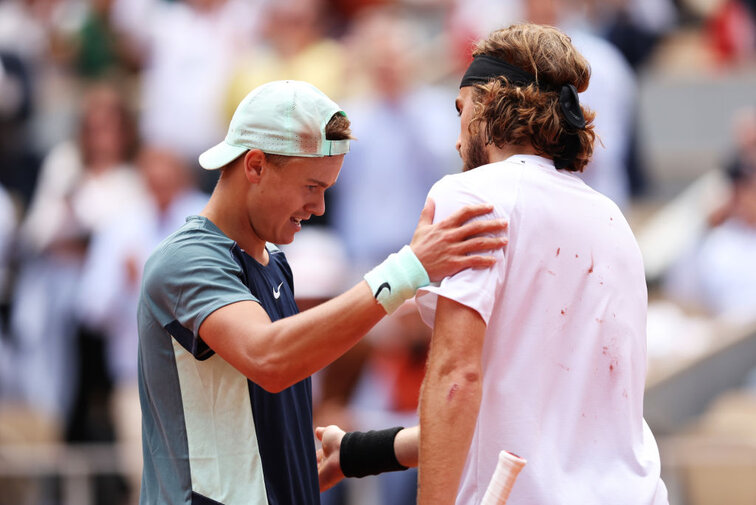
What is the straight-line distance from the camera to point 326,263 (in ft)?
26.1

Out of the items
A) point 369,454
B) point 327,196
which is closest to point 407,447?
point 369,454

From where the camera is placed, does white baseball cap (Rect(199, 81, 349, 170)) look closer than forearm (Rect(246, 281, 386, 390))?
No

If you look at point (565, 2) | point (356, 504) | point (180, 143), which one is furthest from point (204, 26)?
point (356, 504)

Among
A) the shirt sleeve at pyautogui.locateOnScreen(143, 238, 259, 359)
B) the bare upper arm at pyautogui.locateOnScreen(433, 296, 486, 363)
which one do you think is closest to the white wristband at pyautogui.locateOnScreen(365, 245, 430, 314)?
the bare upper arm at pyautogui.locateOnScreen(433, 296, 486, 363)

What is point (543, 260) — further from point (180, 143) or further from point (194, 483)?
point (180, 143)

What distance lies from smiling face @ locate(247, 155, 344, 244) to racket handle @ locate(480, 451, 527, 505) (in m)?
0.95

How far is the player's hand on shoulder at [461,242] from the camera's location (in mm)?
3100

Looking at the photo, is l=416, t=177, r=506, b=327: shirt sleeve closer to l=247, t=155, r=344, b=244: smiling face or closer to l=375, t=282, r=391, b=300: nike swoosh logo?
l=375, t=282, r=391, b=300: nike swoosh logo

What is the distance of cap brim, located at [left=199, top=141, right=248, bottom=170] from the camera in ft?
11.4

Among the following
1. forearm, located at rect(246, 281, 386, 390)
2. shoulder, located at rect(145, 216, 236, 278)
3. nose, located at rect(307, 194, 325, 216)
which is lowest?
forearm, located at rect(246, 281, 386, 390)

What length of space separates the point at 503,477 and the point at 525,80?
1.02m

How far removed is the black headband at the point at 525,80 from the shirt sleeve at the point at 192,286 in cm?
83

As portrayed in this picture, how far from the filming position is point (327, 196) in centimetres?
862

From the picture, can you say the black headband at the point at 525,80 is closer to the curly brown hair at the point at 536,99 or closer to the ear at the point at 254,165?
the curly brown hair at the point at 536,99
